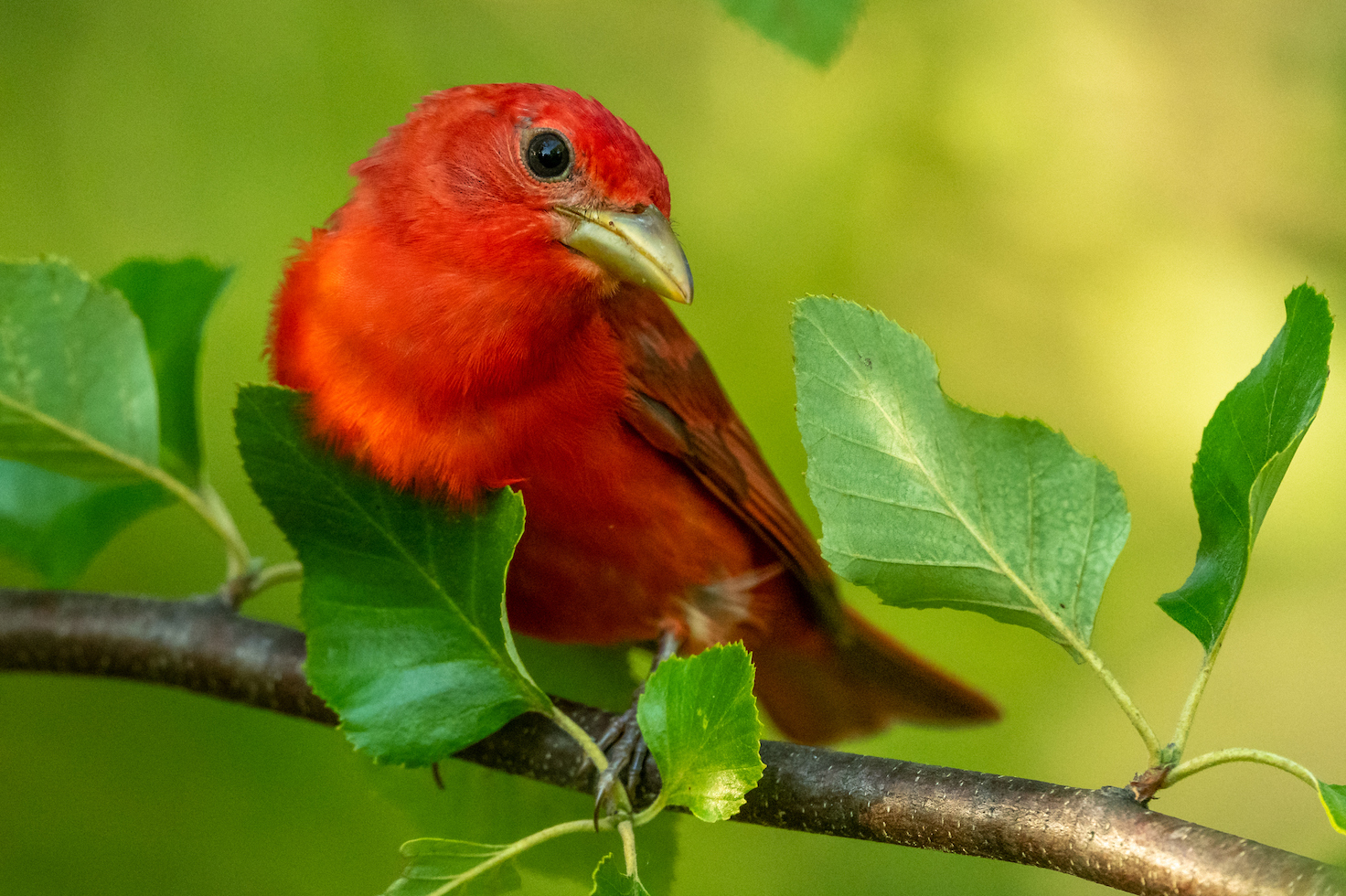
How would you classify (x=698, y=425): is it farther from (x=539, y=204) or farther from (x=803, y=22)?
(x=803, y=22)

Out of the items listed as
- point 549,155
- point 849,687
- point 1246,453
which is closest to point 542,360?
point 549,155

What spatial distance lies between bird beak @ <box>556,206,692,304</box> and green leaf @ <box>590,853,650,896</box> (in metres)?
1.04

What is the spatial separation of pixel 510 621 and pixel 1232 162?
2801 mm

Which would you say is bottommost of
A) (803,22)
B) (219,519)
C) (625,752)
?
(625,752)

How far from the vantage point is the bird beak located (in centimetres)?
223

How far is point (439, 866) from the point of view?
1.62m

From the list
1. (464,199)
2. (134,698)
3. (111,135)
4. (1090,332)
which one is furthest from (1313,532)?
(111,135)

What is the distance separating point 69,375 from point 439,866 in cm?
99

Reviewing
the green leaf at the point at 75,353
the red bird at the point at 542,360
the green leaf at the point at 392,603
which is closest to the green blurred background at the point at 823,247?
the red bird at the point at 542,360

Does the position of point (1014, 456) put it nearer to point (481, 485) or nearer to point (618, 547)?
point (481, 485)

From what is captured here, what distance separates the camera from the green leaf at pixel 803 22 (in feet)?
5.93

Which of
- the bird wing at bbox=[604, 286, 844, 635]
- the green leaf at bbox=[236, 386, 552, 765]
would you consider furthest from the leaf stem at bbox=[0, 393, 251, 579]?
the bird wing at bbox=[604, 286, 844, 635]

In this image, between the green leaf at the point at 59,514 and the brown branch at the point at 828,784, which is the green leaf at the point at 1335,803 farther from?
the green leaf at the point at 59,514

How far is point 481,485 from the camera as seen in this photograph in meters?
2.07
